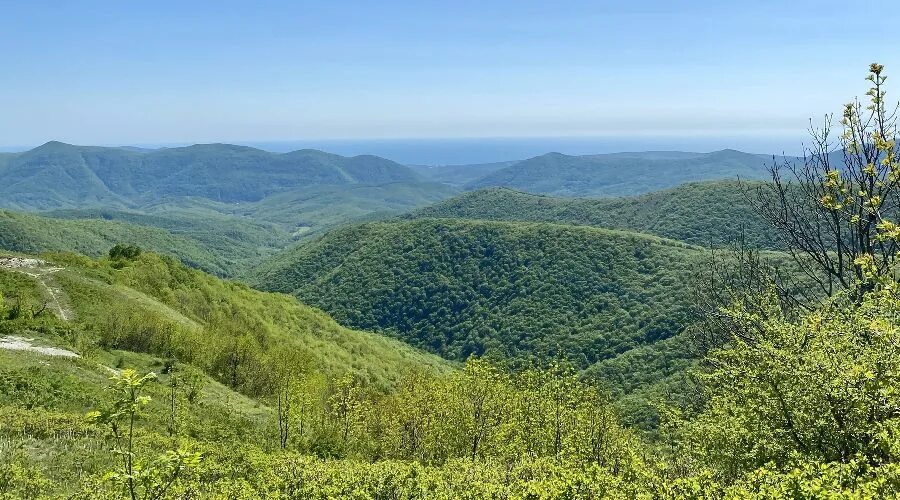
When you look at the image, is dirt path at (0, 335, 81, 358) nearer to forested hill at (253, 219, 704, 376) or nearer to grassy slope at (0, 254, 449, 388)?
grassy slope at (0, 254, 449, 388)

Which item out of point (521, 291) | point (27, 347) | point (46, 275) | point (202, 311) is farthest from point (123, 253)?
point (521, 291)

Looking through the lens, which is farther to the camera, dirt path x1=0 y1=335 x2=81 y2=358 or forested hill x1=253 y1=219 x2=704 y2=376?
forested hill x1=253 y1=219 x2=704 y2=376

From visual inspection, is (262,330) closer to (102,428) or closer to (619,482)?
(102,428)

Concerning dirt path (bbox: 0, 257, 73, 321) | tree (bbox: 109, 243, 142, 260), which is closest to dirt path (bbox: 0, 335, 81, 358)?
dirt path (bbox: 0, 257, 73, 321)

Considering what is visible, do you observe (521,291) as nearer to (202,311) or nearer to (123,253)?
(202,311)

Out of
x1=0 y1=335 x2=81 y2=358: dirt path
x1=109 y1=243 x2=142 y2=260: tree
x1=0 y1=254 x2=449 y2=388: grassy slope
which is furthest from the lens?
x1=109 y1=243 x2=142 y2=260: tree

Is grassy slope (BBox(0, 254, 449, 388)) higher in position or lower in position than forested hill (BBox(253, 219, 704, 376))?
higher

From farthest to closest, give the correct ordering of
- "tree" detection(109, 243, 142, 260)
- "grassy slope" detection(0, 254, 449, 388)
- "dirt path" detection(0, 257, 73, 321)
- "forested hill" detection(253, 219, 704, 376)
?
"forested hill" detection(253, 219, 704, 376), "tree" detection(109, 243, 142, 260), "grassy slope" detection(0, 254, 449, 388), "dirt path" detection(0, 257, 73, 321)

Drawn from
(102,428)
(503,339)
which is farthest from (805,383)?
(503,339)
